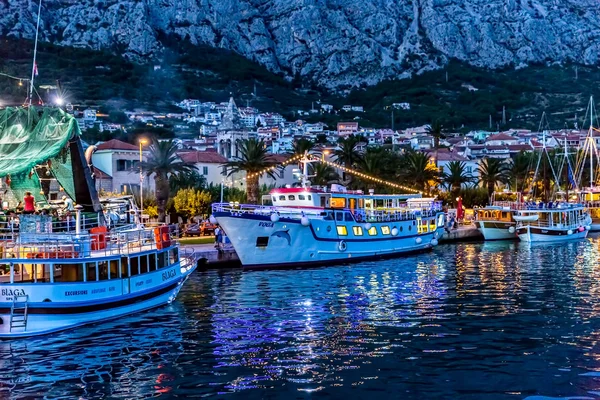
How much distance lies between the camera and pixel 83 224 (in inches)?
1216

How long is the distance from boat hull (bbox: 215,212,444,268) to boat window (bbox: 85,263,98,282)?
67.7 feet

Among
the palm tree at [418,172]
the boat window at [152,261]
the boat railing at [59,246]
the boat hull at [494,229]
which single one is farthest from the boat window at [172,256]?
the palm tree at [418,172]

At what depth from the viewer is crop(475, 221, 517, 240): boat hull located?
7656 centimetres

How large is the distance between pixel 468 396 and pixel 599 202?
82921 millimetres

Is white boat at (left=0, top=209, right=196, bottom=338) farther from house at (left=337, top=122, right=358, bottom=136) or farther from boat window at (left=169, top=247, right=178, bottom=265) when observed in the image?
house at (left=337, top=122, right=358, bottom=136)

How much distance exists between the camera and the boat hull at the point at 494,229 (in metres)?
76.6

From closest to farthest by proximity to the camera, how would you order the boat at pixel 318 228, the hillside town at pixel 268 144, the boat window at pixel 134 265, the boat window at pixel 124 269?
the boat window at pixel 124 269 → the boat window at pixel 134 265 → the boat at pixel 318 228 → the hillside town at pixel 268 144

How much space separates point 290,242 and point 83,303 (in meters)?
24.4

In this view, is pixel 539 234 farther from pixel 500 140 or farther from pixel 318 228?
pixel 500 140

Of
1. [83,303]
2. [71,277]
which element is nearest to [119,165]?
[71,277]

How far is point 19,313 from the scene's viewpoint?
86.2ft

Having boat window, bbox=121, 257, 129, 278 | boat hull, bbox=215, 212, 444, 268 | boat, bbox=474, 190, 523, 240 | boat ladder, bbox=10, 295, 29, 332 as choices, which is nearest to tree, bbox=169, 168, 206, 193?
boat hull, bbox=215, 212, 444, 268

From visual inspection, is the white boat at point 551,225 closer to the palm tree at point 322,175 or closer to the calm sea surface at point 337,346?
the palm tree at point 322,175


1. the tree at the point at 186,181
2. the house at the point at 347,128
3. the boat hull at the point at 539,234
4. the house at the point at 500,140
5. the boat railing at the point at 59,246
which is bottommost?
the boat hull at the point at 539,234
